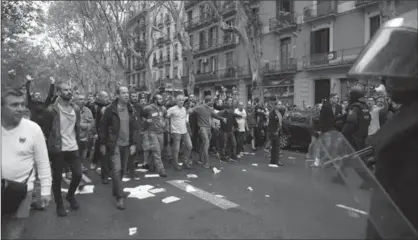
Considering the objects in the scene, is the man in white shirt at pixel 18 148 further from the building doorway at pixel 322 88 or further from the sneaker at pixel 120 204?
the building doorway at pixel 322 88

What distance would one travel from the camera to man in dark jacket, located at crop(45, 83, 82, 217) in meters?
4.93

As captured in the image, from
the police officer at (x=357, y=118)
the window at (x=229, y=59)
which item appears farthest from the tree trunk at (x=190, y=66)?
the police officer at (x=357, y=118)

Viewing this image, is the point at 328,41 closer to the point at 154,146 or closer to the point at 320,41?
the point at 320,41

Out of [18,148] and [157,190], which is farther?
[157,190]

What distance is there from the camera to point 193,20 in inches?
1638

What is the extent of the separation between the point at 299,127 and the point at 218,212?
24.2 ft

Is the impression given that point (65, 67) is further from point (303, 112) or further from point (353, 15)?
point (303, 112)

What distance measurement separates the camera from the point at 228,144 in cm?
1010

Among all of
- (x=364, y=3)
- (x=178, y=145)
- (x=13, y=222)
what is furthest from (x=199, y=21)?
(x=13, y=222)

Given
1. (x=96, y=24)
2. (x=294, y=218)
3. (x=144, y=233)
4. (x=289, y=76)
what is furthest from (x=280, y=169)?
(x=96, y=24)

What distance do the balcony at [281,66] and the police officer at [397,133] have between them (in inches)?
990

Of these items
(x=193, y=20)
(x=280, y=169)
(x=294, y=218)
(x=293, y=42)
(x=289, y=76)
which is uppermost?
(x=193, y=20)

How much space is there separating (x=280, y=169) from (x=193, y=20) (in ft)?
117

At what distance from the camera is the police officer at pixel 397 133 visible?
1264 millimetres
